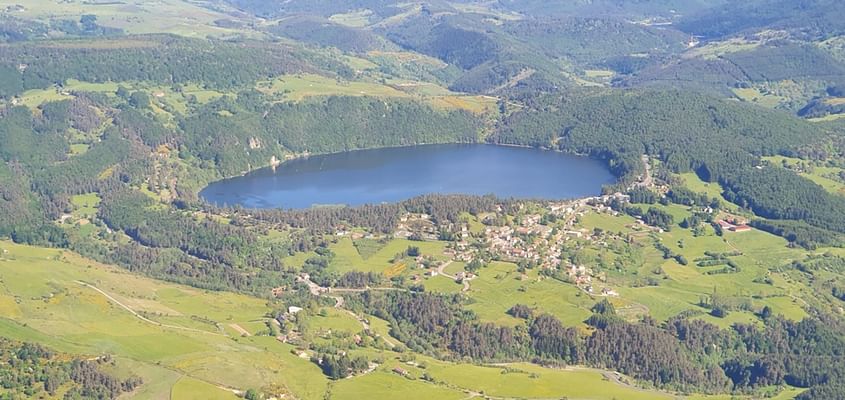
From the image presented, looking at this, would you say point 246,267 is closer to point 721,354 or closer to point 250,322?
point 250,322

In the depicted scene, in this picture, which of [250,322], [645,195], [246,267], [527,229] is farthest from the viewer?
[645,195]

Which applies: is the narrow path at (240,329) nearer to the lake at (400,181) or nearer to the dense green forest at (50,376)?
the dense green forest at (50,376)

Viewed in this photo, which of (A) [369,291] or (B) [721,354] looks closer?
(B) [721,354]

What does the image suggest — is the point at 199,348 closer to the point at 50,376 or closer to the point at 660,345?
the point at 50,376

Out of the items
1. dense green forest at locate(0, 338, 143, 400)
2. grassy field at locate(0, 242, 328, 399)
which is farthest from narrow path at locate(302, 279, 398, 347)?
dense green forest at locate(0, 338, 143, 400)

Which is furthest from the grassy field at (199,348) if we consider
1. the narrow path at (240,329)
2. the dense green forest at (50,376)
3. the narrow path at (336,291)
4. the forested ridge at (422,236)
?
the forested ridge at (422,236)

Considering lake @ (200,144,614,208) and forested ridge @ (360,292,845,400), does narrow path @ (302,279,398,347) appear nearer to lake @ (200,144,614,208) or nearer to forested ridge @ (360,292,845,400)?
forested ridge @ (360,292,845,400)

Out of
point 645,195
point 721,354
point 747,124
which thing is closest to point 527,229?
point 645,195


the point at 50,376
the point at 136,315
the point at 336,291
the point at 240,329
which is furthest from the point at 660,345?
the point at 50,376
